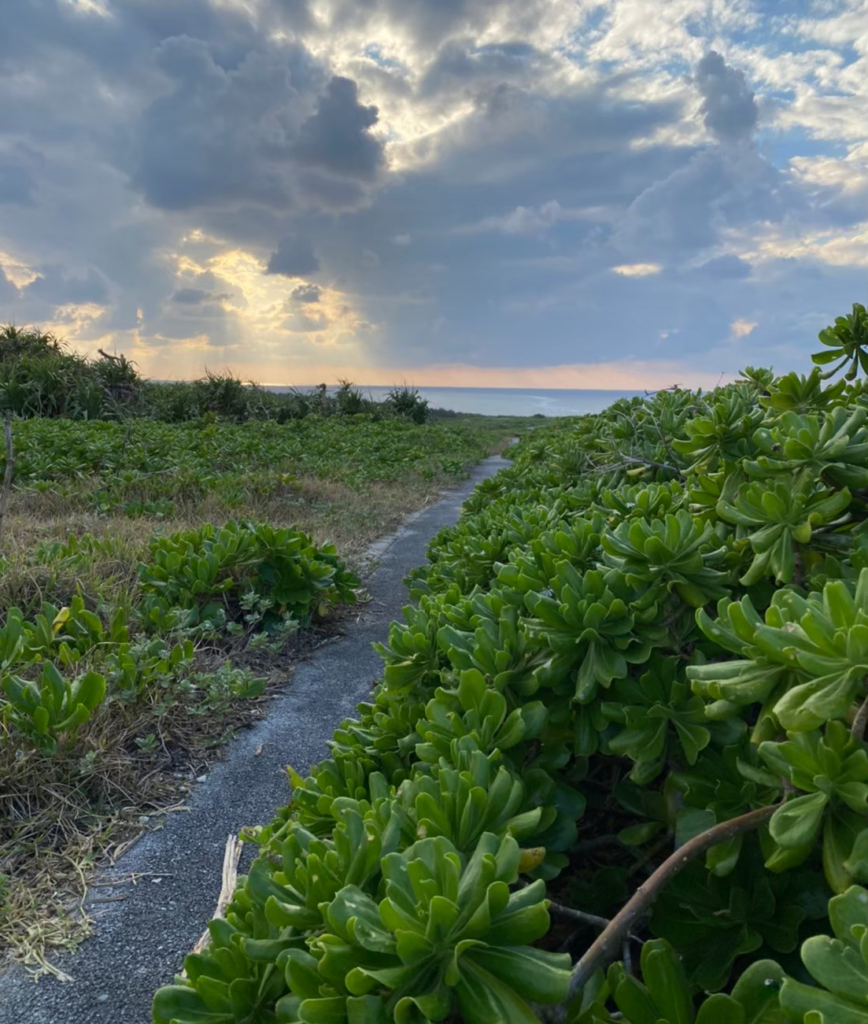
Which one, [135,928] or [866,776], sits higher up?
[866,776]

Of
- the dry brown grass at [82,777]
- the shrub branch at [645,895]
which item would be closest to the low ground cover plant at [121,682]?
the dry brown grass at [82,777]

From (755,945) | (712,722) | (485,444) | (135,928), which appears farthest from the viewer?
(485,444)

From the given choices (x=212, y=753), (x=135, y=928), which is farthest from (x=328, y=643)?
(x=135, y=928)

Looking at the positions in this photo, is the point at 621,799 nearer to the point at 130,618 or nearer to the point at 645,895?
the point at 645,895

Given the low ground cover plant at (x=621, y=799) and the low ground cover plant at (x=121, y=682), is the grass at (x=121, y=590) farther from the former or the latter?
the low ground cover plant at (x=621, y=799)

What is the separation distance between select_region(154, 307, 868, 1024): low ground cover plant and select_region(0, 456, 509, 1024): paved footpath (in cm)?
68

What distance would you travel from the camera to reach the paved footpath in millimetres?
1607

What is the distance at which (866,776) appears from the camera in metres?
0.64

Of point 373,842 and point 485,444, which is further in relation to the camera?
point 485,444

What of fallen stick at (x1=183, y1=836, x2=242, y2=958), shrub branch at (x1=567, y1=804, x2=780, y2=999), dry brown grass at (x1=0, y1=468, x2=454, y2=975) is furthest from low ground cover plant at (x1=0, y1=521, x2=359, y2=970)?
shrub branch at (x1=567, y1=804, x2=780, y2=999)

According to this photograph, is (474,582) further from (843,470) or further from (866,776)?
(866,776)

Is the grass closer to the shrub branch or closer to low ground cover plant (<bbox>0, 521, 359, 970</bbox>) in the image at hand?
low ground cover plant (<bbox>0, 521, 359, 970</bbox>)

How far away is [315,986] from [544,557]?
2.71 feet

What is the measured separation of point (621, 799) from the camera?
103 centimetres
